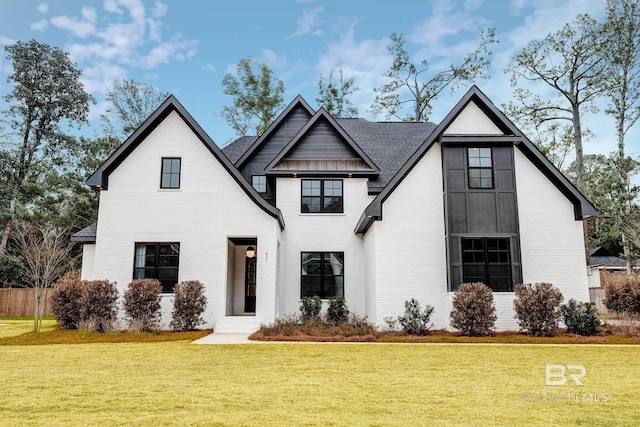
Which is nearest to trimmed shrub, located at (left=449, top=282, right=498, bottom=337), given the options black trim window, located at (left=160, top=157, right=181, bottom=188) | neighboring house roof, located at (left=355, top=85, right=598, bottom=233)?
neighboring house roof, located at (left=355, top=85, right=598, bottom=233)

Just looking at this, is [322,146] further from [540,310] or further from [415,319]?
[540,310]

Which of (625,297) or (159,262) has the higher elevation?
(159,262)

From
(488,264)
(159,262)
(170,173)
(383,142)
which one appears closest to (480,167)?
(488,264)

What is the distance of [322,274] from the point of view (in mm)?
17031

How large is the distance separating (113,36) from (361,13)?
477 inches

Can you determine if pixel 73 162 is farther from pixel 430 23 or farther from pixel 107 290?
pixel 430 23

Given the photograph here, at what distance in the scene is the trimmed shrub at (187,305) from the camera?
46.0 ft

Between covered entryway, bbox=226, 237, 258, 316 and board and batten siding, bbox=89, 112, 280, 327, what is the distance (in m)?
1.89

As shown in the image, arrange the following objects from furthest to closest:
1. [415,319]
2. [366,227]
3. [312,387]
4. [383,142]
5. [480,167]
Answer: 1. [383,142]
2. [366,227]
3. [480,167]
4. [415,319]
5. [312,387]

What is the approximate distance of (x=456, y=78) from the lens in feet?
104

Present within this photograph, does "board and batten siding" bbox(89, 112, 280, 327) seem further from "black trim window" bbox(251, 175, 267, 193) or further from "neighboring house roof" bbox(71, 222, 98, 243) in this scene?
"black trim window" bbox(251, 175, 267, 193)

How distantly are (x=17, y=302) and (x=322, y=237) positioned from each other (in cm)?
1831

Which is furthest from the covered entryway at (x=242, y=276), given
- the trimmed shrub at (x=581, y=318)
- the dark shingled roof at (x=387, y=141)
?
the trimmed shrub at (x=581, y=318)

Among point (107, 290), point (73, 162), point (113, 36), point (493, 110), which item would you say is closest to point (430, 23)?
point (493, 110)
